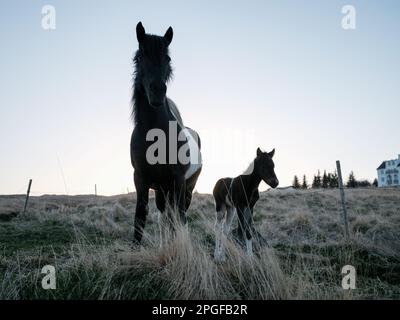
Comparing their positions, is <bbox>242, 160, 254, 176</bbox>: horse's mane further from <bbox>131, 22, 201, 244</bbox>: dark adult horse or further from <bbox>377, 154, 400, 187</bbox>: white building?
<bbox>377, 154, 400, 187</bbox>: white building

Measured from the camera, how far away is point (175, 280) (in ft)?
9.21

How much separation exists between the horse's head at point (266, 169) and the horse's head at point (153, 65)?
162 inches

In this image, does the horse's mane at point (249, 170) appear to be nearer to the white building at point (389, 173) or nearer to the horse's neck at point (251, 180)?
the horse's neck at point (251, 180)

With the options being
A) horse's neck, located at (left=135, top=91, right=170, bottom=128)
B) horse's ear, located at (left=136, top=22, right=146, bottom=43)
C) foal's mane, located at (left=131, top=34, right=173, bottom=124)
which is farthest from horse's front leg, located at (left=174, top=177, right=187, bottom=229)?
horse's ear, located at (left=136, top=22, right=146, bottom=43)

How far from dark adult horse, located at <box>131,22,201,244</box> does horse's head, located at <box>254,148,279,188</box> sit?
11.5ft

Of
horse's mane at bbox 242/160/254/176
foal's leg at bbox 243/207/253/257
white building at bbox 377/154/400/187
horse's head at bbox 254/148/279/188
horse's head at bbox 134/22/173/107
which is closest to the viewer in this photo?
horse's head at bbox 134/22/173/107

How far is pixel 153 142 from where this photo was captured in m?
4.22

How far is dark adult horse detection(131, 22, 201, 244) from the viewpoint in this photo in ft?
13.1

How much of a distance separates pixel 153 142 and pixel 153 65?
3.25 ft
